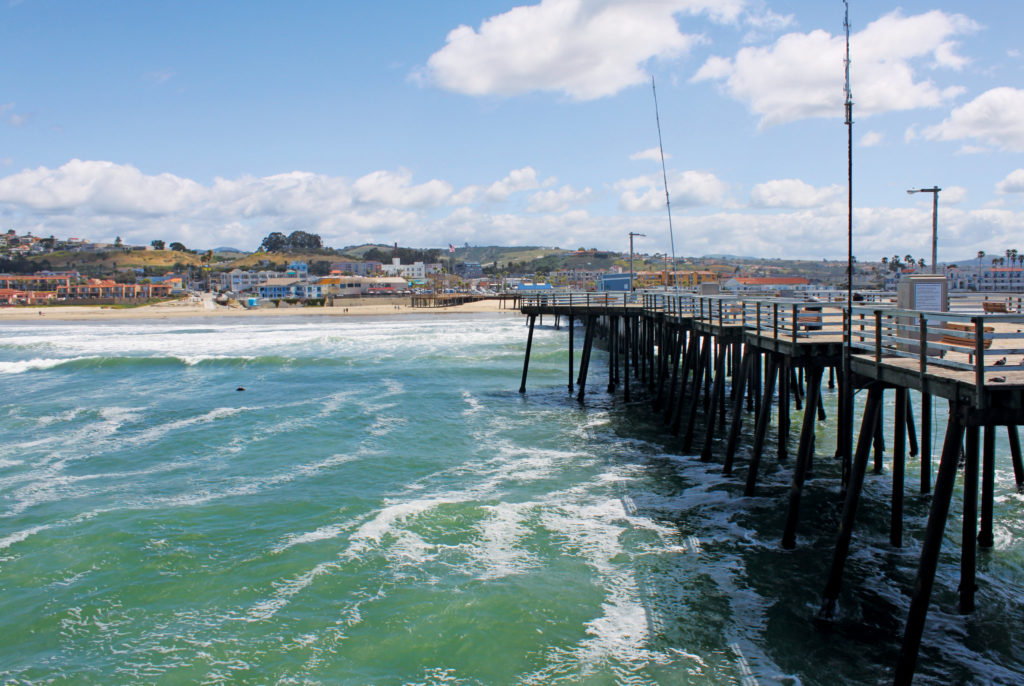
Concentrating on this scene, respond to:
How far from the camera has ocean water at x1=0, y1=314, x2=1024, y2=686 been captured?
8648mm

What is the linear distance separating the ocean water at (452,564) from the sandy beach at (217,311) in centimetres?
8668

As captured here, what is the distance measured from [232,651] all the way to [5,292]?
529ft

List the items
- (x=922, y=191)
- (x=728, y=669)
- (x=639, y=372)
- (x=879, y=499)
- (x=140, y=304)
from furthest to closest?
(x=140, y=304), (x=639, y=372), (x=922, y=191), (x=879, y=499), (x=728, y=669)

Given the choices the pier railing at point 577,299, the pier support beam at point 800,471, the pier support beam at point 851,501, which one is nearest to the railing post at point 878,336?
the pier support beam at point 851,501

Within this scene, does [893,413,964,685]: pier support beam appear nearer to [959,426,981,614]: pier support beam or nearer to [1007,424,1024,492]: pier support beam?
[959,426,981,614]: pier support beam

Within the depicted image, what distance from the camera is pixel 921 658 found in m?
8.26

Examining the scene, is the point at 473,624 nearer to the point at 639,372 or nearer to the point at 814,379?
the point at 814,379

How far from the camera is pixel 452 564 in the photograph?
37.7 ft

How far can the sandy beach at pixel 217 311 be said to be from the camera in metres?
107

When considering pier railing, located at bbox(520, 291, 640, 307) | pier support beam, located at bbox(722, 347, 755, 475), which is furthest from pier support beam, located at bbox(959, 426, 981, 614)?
pier railing, located at bbox(520, 291, 640, 307)

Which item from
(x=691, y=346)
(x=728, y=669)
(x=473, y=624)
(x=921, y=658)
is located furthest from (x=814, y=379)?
(x=691, y=346)

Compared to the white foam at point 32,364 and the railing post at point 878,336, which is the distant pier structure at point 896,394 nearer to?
the railing post at point 878,336

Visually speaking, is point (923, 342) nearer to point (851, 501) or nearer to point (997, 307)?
point (851, 501)

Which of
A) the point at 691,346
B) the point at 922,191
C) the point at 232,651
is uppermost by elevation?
the point at 922,191
